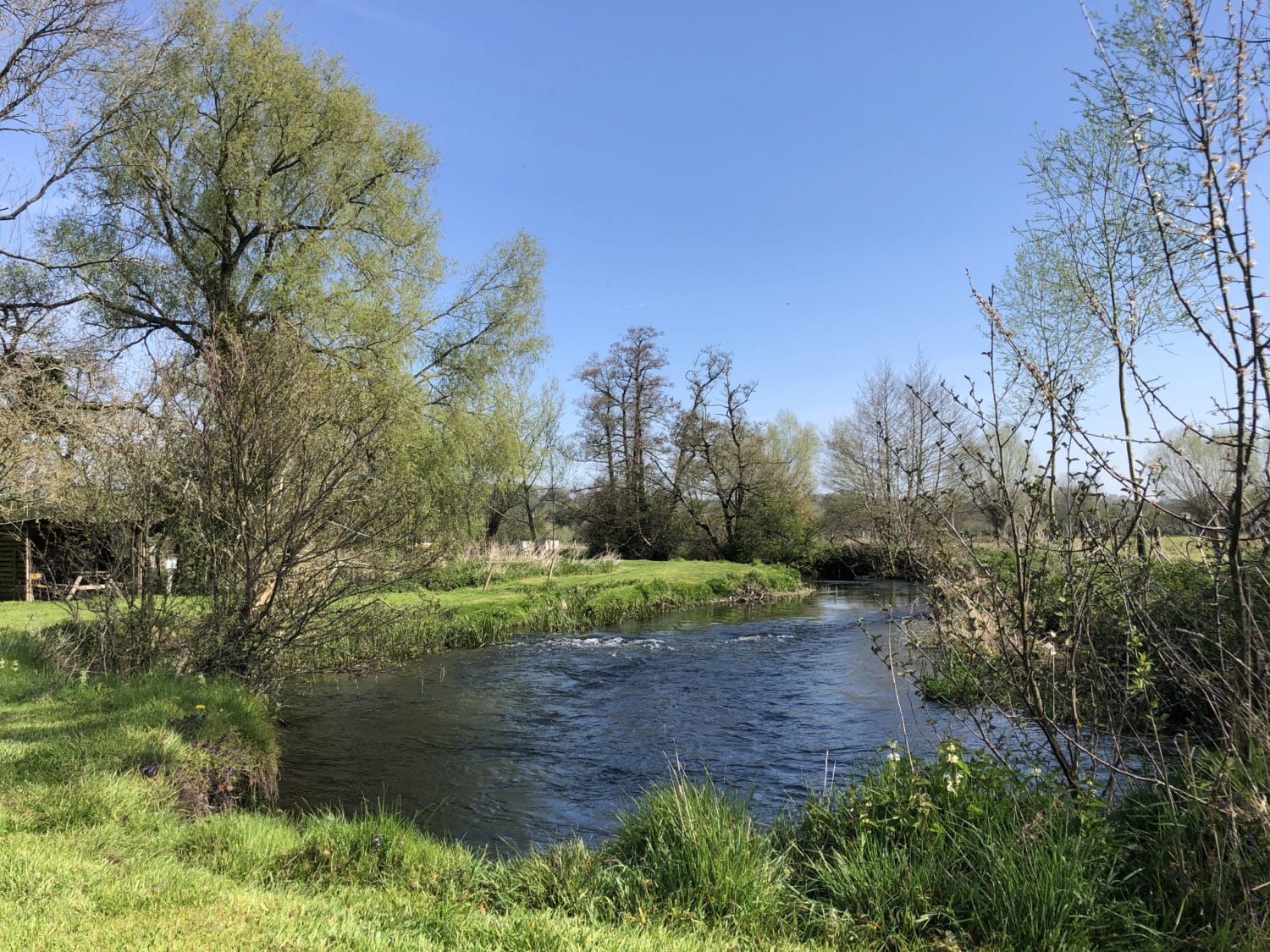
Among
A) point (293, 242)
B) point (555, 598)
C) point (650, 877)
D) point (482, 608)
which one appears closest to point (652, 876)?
point (650, 877)

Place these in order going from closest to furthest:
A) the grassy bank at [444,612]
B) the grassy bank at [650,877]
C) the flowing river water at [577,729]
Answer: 1. the grassy bank at [650,877]
2. the flowing river water at [577,729]
3. the grassy bank at [444,612]

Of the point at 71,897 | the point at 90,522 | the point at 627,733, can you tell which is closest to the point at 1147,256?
the point at 627,733

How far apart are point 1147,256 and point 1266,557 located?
6.94 m

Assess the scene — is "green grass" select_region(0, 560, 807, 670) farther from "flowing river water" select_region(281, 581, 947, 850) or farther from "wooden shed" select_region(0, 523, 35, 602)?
"wooden shed" select_region(0, 523, 35, 602)

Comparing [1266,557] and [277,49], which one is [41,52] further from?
[1266,557]

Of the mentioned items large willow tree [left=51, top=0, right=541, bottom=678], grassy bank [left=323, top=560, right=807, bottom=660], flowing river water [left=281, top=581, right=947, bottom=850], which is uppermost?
large willow tree [left=51, top=0, right=541, bottom=678]

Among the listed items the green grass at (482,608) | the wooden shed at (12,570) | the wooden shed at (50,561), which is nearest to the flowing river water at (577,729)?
the green grass at (482,608)

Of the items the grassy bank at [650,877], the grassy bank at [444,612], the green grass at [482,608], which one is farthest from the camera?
the green grass at [482,608]

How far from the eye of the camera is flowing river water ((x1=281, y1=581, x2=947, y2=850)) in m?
7.27

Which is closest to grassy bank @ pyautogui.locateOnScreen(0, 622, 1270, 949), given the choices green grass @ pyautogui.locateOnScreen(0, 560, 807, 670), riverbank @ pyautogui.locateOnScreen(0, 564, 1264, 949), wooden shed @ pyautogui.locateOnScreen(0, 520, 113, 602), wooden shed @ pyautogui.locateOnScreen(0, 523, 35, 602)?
riverbank @ pyautogui.locateOnScreen(0, 564, 1264, 949)

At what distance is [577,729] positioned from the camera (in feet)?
33.2

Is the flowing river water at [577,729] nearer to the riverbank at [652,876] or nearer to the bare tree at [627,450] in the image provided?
the riverbank at [652,876]

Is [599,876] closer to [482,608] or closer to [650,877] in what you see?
[650,877]

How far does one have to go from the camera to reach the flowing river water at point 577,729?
7270 millimetres
